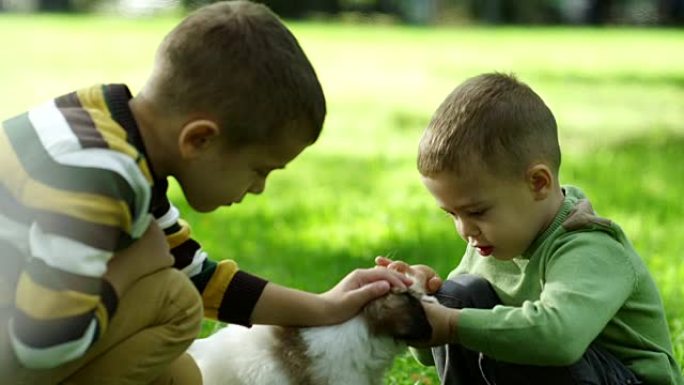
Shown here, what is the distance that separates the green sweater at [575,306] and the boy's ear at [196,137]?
79cm

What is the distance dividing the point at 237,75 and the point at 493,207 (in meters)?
0.82

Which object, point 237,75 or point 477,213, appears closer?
point 237,75

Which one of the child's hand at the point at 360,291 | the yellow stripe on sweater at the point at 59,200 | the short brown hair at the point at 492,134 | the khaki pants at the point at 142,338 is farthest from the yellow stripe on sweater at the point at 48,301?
the short brown hair at the point at 492,134

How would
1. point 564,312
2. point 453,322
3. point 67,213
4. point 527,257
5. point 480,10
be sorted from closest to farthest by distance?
point 67,213
point 564,312
point 453,322
point 527,257
point 480,10

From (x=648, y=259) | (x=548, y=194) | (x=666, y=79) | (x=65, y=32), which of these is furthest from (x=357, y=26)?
(x=548, y=194)

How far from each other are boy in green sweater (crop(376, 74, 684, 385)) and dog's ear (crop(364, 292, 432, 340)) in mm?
41

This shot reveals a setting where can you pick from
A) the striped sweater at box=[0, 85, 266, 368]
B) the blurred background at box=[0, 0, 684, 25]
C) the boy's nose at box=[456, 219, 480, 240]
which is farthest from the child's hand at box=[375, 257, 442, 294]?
the blurred background at box=[0, 0, 684, 25]

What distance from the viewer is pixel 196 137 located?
288 centimetres

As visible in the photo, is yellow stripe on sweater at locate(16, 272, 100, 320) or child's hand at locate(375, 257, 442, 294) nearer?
yellow stripe on sweater at locate(16, 272, 100, 320)

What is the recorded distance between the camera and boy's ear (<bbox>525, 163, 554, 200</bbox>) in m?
3.28

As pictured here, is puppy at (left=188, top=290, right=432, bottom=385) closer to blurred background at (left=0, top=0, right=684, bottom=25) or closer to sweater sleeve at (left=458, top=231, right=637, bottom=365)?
sweater sleeve at (left=458, top=231, right=637, bottom=365)

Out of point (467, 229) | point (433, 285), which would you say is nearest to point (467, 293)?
point (433, 285)

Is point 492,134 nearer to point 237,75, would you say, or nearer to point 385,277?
point 385,277

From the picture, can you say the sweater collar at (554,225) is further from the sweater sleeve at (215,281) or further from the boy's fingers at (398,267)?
the sweater sleeve at (215,281)
